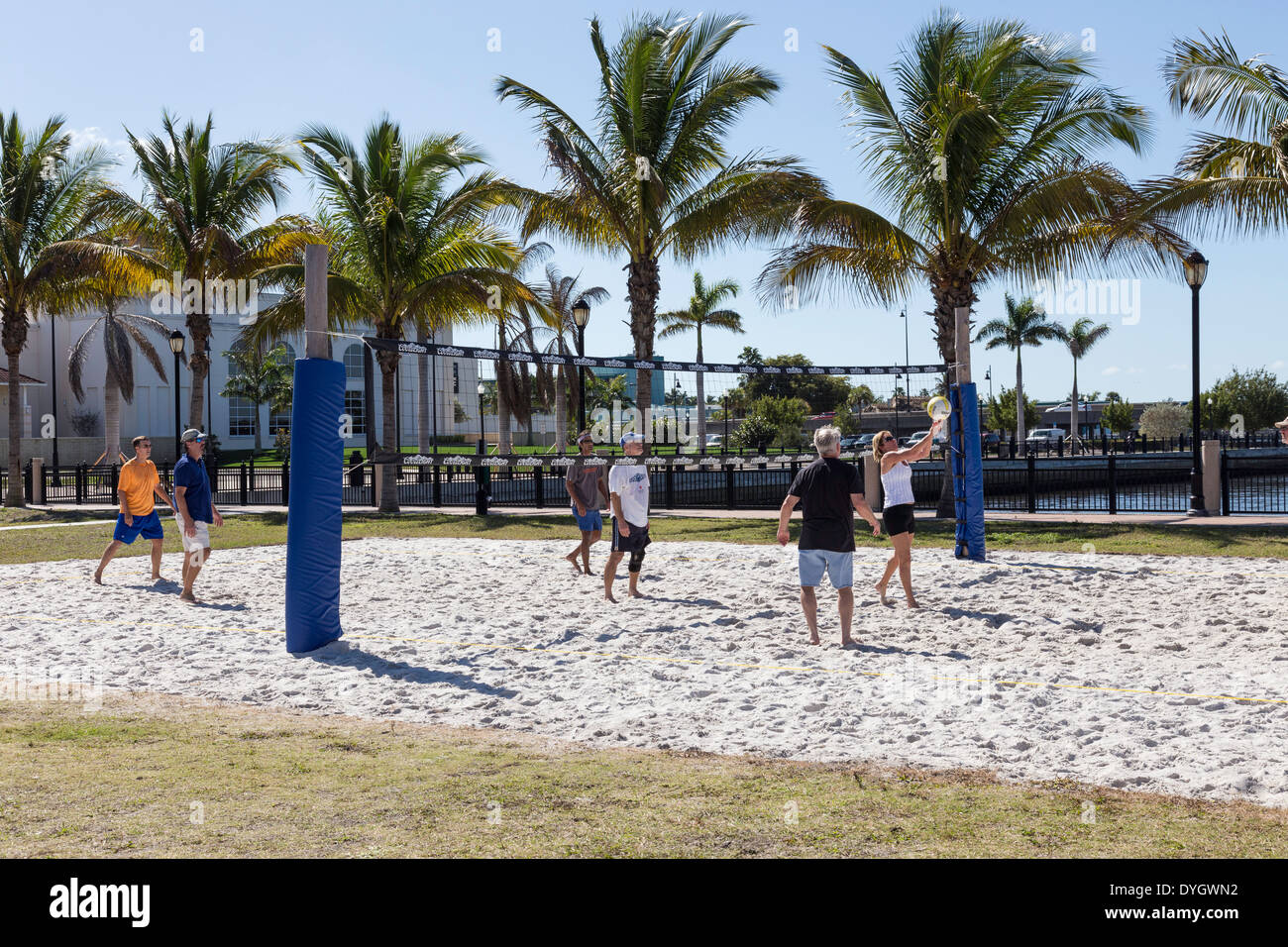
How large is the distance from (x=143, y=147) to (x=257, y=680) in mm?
19796

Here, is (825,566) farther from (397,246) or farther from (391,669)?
(397,246)

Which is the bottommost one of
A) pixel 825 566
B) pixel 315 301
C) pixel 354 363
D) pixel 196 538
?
pixel 825 566

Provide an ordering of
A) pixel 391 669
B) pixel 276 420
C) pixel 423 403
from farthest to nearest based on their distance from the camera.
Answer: pixel 276 420, pixel 423 403, pixel 391 669

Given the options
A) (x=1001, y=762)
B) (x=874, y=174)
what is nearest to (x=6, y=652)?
(x=1001, y=762)

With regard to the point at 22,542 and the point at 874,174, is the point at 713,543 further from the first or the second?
the point at 22,542

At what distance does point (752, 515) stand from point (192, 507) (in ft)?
35.7

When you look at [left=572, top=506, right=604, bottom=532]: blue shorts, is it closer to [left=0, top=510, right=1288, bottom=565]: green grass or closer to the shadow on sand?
the shadow on sand

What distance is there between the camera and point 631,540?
929 cm

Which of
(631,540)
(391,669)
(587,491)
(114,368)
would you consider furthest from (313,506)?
(114,368)

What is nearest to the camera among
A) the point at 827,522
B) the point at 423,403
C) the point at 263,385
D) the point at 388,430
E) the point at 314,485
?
the point at 827,522

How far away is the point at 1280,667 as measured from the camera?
6535 mm

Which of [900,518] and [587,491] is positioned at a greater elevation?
[587,491]

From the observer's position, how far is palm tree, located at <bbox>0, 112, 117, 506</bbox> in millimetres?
23047
